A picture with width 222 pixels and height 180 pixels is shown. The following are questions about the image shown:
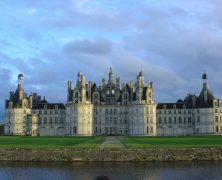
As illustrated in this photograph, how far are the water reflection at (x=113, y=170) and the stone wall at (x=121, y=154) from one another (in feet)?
6.70

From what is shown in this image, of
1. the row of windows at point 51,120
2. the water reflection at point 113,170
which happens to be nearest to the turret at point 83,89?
the row of windows at point 51,120

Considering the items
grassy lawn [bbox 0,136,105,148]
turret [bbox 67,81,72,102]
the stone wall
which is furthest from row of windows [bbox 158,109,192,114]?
the stone wall

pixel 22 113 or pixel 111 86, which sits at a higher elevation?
pixel 111 86

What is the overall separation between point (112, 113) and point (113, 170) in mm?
73610

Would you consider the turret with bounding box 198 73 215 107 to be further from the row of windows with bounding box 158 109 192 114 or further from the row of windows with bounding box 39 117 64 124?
the row of windows with bounding box 39 117 64 124

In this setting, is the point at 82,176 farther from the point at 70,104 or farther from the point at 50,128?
→ the point at 50,128

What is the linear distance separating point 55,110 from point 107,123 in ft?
47.5

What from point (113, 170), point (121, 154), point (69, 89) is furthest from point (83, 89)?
point (113, 170)

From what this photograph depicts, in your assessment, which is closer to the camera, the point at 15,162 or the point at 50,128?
the point at 15,162

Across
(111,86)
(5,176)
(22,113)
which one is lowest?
(5,176)

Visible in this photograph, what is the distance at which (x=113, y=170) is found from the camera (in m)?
30.5

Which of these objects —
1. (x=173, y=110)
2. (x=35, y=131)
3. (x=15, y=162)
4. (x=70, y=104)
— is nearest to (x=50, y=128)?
(x=35, y=131)

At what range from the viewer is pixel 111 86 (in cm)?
10625

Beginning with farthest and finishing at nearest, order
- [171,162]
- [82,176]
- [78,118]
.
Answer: [78,118], [171,162], [82,176]
